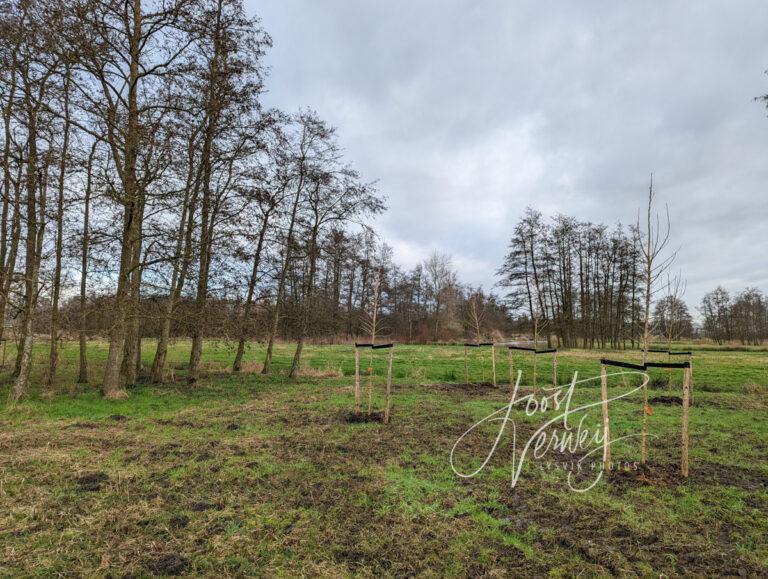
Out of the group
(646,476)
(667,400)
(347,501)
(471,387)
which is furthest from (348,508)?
(667,400)

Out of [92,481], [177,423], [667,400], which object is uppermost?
[667,400]

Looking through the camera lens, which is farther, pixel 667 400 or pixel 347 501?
pixel 667 400

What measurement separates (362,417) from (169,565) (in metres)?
6.00

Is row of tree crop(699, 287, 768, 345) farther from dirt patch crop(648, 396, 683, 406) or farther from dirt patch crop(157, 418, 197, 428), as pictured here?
dirt patch crop(157, 418, 197, 428)

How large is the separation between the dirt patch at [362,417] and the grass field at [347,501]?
13.9 inches

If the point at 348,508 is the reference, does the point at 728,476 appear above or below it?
above

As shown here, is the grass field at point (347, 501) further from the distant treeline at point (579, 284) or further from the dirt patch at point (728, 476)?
the distant treeline at point (579, 284)

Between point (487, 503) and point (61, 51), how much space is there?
47.3 ft

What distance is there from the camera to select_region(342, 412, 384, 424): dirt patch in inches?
360

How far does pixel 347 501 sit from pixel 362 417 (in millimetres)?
4450

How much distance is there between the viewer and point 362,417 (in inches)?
365

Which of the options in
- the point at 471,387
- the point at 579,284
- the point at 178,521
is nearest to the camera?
the point at 178,521

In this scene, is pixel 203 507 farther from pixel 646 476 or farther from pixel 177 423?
pixel 646 476

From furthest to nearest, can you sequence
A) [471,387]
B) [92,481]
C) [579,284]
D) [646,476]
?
[579,284] < [471,387] < [646,476] < [92,481]
